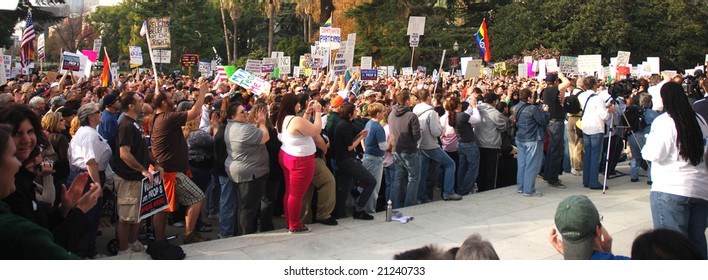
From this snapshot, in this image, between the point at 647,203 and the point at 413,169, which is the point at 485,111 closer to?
the point at 413,169

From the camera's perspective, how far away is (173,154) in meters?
6.19

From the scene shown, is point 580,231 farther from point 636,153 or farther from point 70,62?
point 70,62

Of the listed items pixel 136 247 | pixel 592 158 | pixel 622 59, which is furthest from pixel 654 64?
pixel 136 247

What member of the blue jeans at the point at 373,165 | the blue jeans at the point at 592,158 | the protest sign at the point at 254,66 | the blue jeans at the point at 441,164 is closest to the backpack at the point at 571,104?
the blue jeans at the point at 592,158

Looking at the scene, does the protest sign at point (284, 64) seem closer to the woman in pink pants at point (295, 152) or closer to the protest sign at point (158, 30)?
the protest sign at point (158, 30)

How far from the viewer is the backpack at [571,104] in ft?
32.3

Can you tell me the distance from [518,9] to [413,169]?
38187mm

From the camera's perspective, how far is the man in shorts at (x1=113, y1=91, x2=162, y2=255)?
5695 mm

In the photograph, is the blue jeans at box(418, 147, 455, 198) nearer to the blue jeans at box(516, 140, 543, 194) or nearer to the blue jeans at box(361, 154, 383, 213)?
the blue jeans at box(361, 154, 383, 213)

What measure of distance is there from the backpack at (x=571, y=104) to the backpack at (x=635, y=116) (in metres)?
0.92

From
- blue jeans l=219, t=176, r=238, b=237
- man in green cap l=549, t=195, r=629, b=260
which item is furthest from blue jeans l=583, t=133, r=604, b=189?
man in green cap l=549, t=195, r=629, b=260

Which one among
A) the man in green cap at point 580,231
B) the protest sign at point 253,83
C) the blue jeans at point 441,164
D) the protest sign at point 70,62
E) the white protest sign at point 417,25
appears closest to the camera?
the man in green cap at point 580,231

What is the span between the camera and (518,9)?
4291 cm

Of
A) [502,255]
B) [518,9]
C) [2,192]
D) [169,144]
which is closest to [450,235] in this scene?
[502,255]
